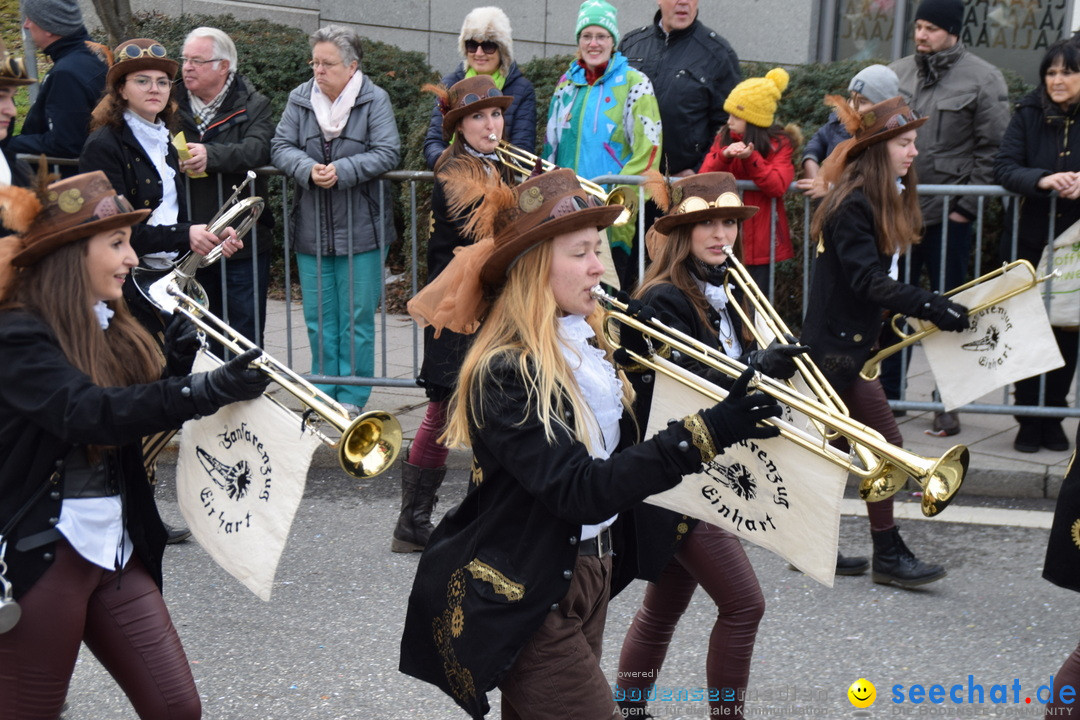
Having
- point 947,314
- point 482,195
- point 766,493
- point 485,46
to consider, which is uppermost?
point 485,46

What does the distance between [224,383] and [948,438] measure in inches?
190

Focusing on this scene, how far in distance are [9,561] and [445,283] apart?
48.5 inches

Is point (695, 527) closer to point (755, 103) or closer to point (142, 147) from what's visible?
point (142, 147)

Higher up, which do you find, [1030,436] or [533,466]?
[533,466]

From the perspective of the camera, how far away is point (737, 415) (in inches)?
108

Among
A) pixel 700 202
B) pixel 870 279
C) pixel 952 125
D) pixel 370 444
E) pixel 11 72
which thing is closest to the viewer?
pixel 370 444

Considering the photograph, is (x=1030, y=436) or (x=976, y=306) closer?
(x=976, y=306)

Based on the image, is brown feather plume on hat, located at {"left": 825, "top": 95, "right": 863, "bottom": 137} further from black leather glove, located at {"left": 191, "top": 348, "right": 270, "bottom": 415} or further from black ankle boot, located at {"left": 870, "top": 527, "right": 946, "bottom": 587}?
black leather glove, located at {"left": 191, "top": 348, "right": 270, "bottom": 415}

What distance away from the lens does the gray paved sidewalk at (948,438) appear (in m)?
6.39

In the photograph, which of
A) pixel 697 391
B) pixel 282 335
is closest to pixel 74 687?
pixel 697 391

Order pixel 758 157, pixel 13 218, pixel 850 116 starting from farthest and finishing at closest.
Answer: pixel 758 157, pixel 850 116, pixel 13 218

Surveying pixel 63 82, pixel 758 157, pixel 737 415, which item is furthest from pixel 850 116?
pixel 63 82

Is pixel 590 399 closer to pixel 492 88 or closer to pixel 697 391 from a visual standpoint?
pixel 697 391

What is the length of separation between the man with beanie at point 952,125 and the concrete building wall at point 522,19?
457 cm
